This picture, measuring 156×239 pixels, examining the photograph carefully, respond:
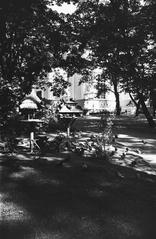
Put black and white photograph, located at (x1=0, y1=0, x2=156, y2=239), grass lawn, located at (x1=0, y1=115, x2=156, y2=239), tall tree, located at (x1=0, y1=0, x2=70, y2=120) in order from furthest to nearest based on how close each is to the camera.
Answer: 1. tall tree, located at (x1=0, y1=0, x2=70, y2=120)
2. black and white photograph, located at (x1=0, y1=0, x2=156, y2=239)
3. grass lawn, located at (x1=0, y1=115, x2=156, y2=239)

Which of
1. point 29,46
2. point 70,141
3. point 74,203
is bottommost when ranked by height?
point 74,203

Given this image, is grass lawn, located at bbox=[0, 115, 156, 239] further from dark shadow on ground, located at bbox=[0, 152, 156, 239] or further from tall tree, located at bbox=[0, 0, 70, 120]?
tall tree, located at bbox=[0, 0, 70, 120]

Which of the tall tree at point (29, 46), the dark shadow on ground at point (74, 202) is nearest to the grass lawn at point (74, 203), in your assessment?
the dark shadow on ground at point (74, 202)

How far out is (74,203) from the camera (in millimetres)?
5695

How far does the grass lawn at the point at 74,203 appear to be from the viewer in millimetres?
4527

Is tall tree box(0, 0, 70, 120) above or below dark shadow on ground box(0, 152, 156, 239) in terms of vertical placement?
above

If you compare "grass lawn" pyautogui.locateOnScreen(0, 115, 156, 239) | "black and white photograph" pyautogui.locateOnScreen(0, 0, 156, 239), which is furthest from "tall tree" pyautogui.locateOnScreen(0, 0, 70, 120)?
"grass lawn" pyautogui.locateOnScreen(0, 115, 156, 239)

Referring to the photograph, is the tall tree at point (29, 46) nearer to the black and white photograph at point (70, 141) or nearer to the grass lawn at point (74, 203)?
the black and white photograph at point (70, 141)

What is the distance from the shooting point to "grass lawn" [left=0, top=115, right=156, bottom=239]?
4.53 metres

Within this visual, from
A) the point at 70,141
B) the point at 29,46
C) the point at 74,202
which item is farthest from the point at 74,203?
the point at 29,46

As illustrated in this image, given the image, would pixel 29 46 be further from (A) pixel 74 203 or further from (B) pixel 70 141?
(A) pixel 74 203

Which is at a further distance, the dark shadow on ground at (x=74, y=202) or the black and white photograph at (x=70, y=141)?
the black and white photograph at (x=70, y=141)

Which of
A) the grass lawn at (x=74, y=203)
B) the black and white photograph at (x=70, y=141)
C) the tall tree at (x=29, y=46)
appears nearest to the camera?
the grass lawn at (x=74, y=203)

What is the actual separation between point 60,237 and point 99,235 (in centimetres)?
55
